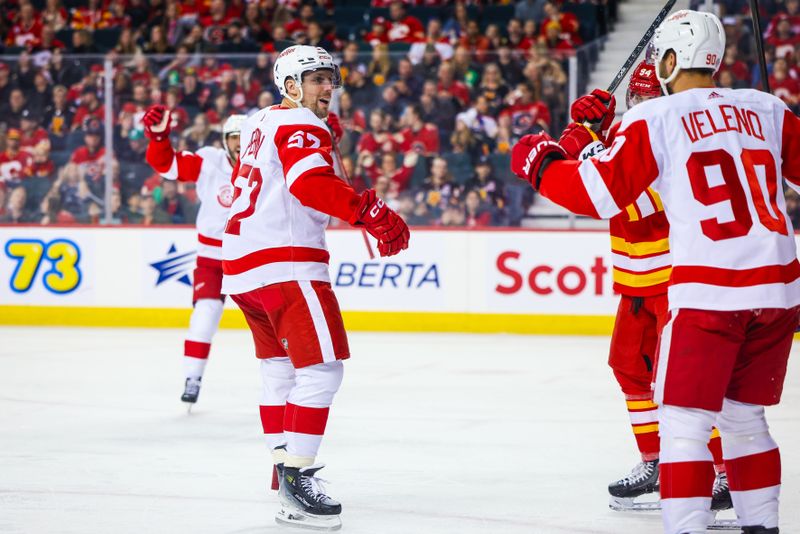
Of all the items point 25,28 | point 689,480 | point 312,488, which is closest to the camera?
point 689,480

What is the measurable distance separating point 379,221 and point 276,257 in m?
0.41

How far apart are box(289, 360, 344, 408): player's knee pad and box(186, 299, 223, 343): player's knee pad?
244 centimetres

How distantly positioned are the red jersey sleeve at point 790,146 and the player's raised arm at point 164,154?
3.40 meters

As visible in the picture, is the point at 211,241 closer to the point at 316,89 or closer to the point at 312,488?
the point at 316,89

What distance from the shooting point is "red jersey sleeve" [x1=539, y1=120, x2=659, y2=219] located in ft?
10.5

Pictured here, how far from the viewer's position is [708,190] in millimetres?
3154

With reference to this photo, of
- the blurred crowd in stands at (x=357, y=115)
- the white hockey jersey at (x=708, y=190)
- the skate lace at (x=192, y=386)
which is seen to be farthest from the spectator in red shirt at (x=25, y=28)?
the white hockey jersey at (x=708, y=190)

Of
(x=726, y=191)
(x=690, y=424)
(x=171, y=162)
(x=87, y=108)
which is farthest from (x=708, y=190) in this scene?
(x=87, y=108)

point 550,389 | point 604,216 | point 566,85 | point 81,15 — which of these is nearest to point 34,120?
point 81,15

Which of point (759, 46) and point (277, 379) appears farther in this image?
point (759, 46)

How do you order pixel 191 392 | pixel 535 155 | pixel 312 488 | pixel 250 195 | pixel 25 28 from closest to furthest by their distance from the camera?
1. pixel 535 155
2. pixel 312 488
3. pixel 250 195
4. pixel 191 392
5. pixel 25 28

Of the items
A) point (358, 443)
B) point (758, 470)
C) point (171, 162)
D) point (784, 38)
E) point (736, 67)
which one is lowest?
point (358, 443)

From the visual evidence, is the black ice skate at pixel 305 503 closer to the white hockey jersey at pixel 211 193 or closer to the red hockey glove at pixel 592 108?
the red hockey glove at pixel 592 108

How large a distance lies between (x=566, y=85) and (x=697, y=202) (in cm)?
710
